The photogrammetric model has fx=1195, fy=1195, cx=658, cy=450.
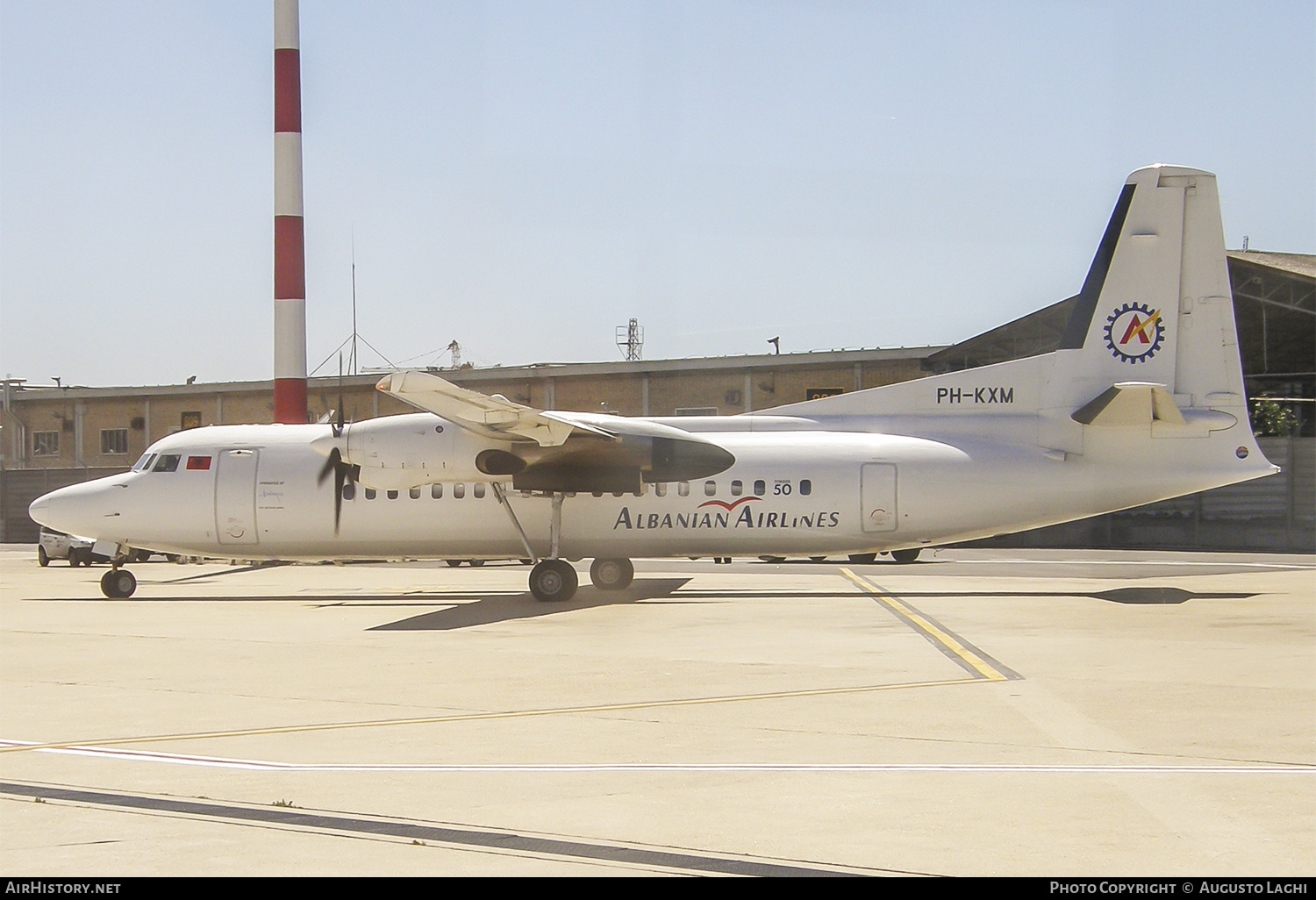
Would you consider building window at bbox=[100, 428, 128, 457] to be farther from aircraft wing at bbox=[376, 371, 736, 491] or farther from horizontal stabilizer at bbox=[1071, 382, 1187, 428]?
horizontal stabilizer at bbox=[1071, 382, 1187, 428]

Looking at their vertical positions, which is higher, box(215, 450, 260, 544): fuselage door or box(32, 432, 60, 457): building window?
box(32, 432, 60, 457): building window

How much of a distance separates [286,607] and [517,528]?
4.11 meters

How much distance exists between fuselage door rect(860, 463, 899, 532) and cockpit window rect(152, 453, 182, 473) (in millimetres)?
12655

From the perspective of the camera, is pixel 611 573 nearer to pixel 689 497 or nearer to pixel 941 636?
pixel 689 497

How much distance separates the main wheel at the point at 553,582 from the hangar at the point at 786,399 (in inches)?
866

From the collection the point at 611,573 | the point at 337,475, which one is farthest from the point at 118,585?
the point at 611,573

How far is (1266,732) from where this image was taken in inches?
332

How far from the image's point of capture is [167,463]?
2236cm

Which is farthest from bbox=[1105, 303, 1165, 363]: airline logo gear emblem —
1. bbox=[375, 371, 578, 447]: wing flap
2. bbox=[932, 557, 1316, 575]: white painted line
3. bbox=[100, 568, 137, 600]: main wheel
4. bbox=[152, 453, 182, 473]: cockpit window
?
bbox=[100, 568, 137, 600]: main wheel

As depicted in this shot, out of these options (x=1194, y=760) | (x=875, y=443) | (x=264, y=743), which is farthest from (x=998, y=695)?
(x=875, y=443)

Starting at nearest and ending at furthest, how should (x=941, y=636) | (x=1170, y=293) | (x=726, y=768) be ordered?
(x=726, y=768)
(x=941, y=636)
(x=1170, y=293)

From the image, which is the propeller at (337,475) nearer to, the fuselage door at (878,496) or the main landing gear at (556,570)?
the main landing gear at (556,570)

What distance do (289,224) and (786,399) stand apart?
59.6 ft

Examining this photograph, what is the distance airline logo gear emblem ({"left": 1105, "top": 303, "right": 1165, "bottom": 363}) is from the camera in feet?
66.2
